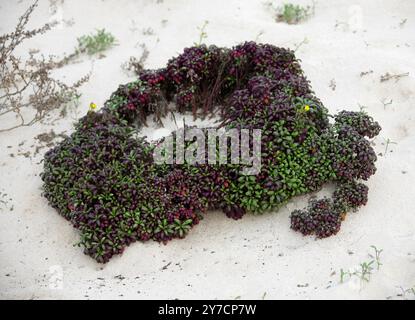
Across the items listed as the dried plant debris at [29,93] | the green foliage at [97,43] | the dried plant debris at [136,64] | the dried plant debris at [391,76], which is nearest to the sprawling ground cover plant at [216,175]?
the dried plant debris at [29,93]

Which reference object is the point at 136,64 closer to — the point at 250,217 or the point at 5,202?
the point at 5,202

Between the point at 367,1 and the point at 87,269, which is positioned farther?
the point at 367,1

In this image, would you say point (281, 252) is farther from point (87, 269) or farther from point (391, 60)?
point (391, 60)

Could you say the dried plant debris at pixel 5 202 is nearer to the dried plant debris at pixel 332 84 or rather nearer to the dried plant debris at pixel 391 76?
the dried plant debris at pixel 332 84

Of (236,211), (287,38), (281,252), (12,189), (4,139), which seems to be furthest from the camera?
(287,38)

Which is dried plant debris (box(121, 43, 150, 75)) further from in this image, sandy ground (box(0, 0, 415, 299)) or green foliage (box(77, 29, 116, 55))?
green foliage (box(77, 29, 116, 55))

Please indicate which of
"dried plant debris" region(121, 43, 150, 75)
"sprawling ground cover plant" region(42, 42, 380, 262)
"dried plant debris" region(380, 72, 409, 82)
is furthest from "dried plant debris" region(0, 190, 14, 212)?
"dried plant debris" region(380, 72, 409, 82)

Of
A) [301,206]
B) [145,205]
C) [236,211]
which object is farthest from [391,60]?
[145,205]
